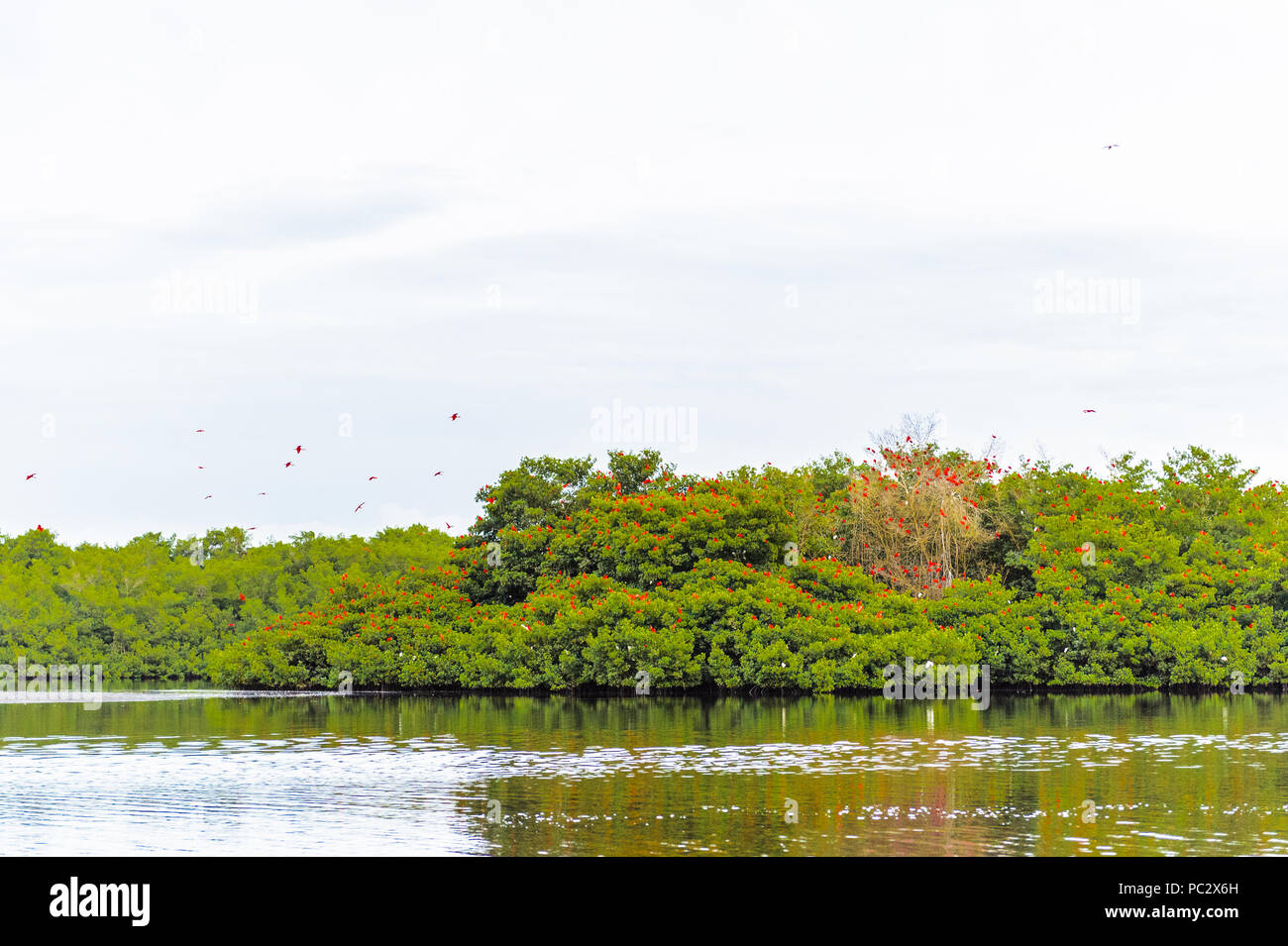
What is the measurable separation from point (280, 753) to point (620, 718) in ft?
32.4

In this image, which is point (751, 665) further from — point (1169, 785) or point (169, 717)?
point (1169, 785)

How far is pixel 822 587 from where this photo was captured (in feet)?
145

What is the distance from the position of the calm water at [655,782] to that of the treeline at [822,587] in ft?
22.1

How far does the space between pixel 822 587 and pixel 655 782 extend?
24.6 metres

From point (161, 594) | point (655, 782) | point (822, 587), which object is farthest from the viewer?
point (161, 594)

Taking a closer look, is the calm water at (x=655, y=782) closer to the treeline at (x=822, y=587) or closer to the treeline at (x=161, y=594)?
the treeline at (x=822, y=587)

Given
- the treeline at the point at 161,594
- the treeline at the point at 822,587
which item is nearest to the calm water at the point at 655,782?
the treeline at the point at 822,587

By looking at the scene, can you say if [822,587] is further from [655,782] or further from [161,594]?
[161,594]

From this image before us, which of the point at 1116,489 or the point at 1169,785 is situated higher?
the point at 1116,489

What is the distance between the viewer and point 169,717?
34.4 metres

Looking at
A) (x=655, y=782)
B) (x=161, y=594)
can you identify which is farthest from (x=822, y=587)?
(x=161, y=594)

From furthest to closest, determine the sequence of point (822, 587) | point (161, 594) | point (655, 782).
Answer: point (161, 594) → point (822, 587) → point (655, 782)

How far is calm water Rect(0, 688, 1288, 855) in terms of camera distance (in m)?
15.4
